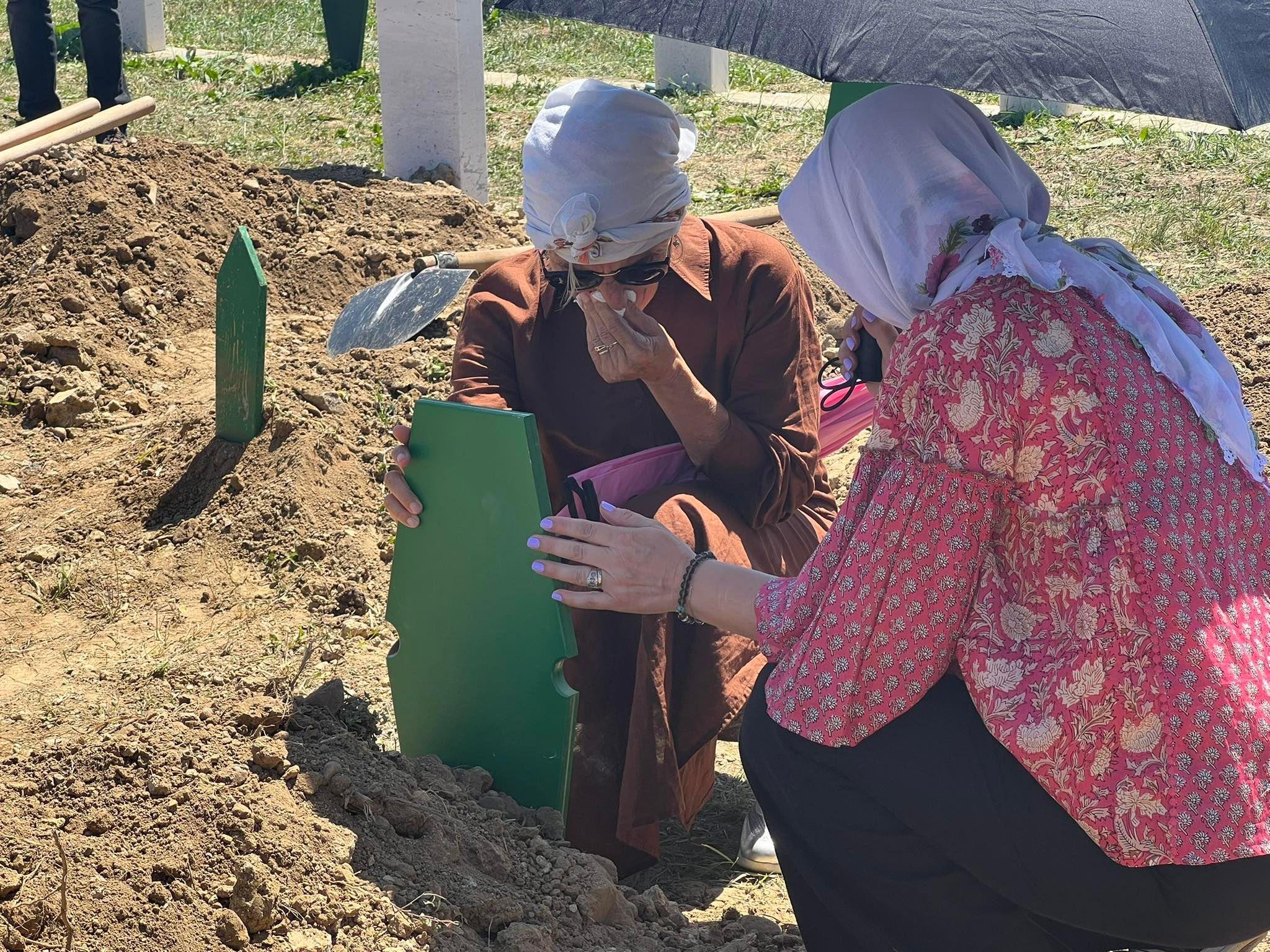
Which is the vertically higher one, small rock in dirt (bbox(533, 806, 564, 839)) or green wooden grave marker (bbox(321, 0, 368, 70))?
small rock in dirt (bbox(533, 806, 564, 839))

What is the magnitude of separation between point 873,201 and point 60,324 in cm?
362

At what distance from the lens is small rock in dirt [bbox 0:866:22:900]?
195 cm

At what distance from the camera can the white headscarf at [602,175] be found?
251 cm

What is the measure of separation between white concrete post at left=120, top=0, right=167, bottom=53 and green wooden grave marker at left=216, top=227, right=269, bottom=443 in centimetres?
735

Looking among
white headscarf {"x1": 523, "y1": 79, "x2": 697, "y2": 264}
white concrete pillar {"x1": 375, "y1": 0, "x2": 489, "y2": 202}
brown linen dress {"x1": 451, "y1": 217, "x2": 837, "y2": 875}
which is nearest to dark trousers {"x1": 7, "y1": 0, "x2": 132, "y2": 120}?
white concrete pillar {"x1": 375, "y1": 0, "x2": 489, "y2": 202}

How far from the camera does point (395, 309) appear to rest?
13.1 ft

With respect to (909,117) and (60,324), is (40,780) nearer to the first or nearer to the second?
(909,117)

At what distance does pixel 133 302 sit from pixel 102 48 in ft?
7.93

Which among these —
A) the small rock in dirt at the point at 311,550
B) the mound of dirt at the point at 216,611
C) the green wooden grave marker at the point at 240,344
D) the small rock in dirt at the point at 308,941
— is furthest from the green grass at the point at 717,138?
the small rock in dirt at the point at 308,941

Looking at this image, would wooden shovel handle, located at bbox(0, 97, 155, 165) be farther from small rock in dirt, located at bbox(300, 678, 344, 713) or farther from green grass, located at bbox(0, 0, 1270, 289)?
small rock in dirt, located at bbox(300, 678, 344, 713)

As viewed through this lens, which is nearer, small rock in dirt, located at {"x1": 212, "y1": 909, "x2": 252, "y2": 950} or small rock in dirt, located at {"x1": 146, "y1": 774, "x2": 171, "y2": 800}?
small rock in dirt, located at {"x1": 212, "y1": 909, "x2": 252, "y2": 950}

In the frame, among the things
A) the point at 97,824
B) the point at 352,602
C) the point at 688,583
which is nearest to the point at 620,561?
the point at 688,583

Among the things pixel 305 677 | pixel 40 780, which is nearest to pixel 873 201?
pixel 40 780

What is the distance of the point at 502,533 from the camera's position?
2.45 metres
